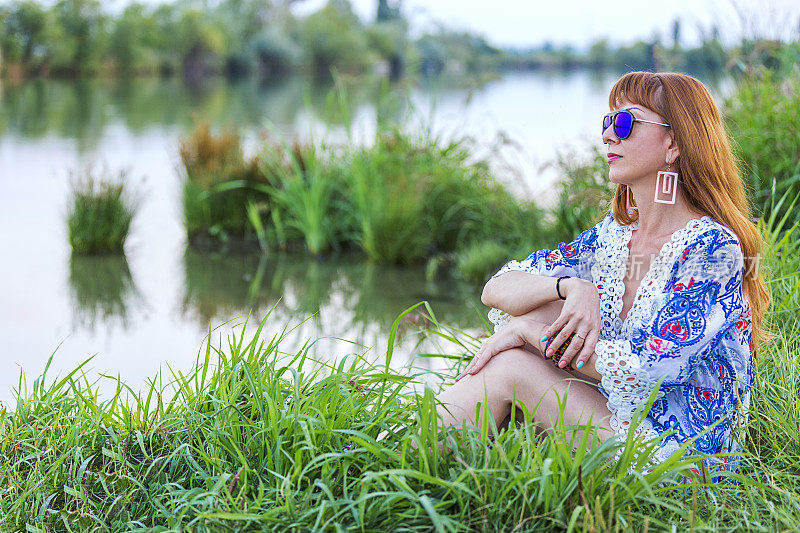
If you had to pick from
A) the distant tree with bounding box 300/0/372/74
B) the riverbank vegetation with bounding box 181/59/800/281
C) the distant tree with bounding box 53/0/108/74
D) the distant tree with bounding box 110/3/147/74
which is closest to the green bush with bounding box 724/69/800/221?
the riverbank vegetation with bounding box 181/59/800/281

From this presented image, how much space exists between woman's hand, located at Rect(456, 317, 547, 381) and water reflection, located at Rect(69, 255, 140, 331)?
2892 millimetres

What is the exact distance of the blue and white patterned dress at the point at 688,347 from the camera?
190 cm

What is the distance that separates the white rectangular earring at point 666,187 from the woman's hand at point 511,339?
44 cm

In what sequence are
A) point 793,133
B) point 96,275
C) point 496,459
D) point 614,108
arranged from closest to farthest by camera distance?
point 496,459 < point 614,108 < point 793,133 < point 96,275

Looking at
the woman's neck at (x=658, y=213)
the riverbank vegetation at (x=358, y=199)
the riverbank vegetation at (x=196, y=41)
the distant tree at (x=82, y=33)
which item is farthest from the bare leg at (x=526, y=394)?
the distant tree at (x=82, y=33)

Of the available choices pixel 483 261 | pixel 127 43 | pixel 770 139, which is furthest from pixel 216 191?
pixel 127 43

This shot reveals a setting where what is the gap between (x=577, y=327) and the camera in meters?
2.04

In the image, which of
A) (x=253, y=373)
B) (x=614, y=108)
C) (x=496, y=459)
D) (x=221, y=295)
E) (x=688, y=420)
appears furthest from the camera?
(x=221, y=295)

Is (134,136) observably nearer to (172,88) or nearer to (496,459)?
(496,459)

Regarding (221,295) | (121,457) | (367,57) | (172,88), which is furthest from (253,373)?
(367,57)

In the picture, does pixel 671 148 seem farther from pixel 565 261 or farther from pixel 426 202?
pixel 426 202

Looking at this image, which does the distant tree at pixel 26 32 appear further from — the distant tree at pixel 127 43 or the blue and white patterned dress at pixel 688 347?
the blue and white patterned dress at pixel 688 347

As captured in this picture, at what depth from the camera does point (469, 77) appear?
18.4 feet

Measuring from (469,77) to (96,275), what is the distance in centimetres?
281
